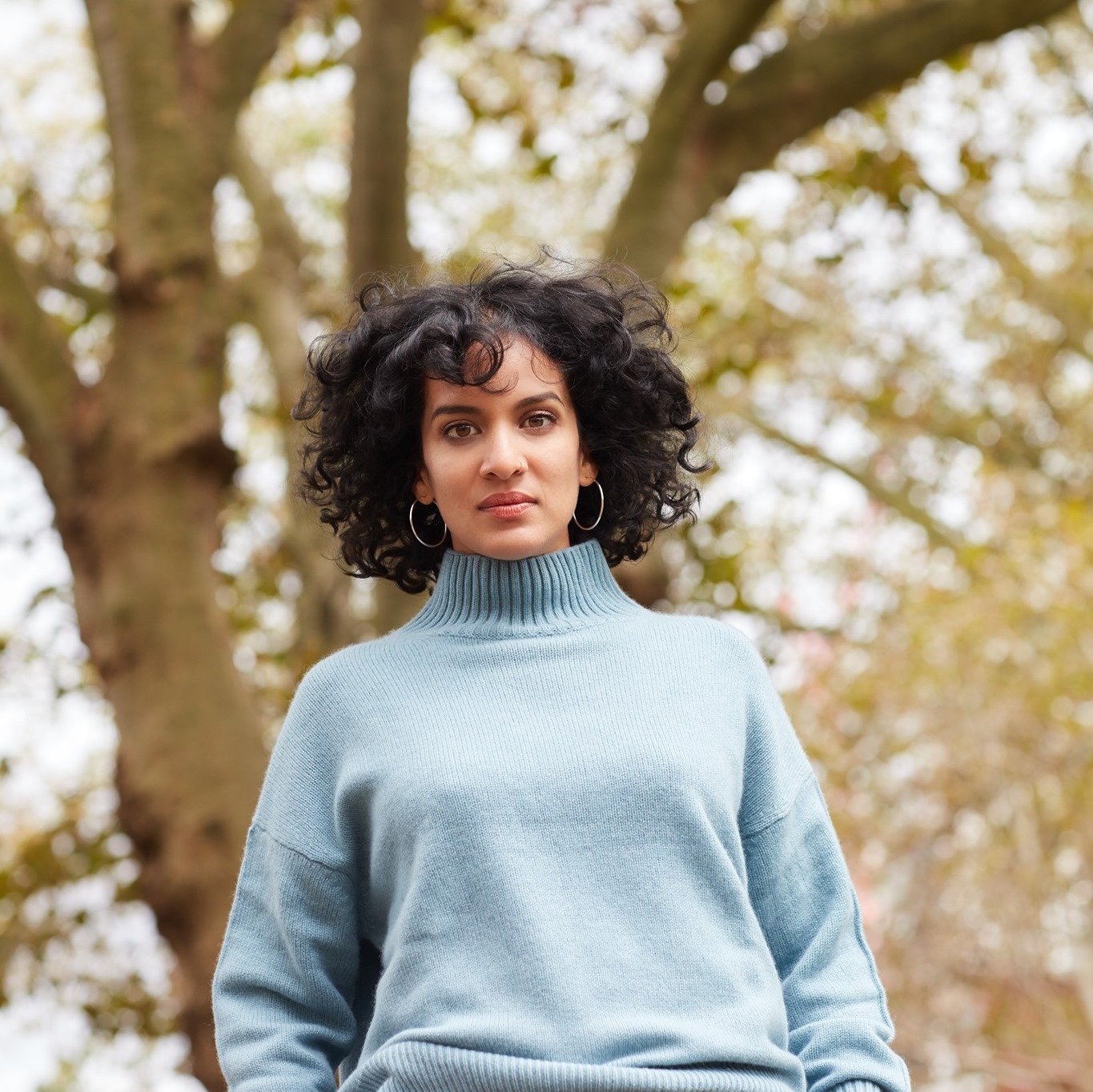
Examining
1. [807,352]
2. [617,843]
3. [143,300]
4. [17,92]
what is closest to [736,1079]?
[617,843]

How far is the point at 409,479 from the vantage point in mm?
2373

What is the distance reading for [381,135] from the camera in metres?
4.48

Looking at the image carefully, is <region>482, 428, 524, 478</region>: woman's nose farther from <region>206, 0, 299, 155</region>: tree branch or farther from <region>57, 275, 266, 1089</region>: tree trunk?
<region>206, 0, 299, 155</region>: tree branch

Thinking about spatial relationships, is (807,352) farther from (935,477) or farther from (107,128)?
(107,128)

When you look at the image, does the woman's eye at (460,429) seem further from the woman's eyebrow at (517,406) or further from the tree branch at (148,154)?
the tree branch at (148,154)

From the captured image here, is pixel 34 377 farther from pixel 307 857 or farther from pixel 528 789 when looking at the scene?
pixel 528 789

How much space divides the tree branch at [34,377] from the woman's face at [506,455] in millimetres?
2525

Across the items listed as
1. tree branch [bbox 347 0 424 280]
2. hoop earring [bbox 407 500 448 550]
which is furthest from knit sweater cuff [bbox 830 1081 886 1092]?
tree branch [bbox 347 0 424 280]

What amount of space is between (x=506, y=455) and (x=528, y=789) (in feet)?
1.43

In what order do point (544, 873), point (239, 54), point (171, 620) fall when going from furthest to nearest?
point (239, 54)
point (171, 620)
point (544, 873)

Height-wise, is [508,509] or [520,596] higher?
[508,509]

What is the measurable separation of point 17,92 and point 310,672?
27.3 ft

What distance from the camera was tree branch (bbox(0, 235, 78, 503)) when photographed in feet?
14.6


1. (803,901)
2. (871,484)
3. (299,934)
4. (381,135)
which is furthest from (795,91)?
(871,484)
